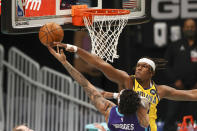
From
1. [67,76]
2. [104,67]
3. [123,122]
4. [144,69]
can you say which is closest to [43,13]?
[104,67]

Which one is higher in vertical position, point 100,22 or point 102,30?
point 100,22

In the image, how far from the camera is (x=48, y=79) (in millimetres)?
11586

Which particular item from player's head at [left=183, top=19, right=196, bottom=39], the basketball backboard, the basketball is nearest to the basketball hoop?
the basketball backboard

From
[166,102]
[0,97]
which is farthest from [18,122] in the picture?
[166,102]

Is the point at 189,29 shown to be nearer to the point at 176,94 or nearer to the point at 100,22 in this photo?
the point at 100,22

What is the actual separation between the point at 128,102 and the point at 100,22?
2017mm

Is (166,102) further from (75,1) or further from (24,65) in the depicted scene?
(75,1)

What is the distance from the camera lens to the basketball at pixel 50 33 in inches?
271

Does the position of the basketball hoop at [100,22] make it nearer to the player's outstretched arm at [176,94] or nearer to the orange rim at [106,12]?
the orange rim at [106,12]

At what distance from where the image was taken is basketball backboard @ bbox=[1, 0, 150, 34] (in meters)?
7.42

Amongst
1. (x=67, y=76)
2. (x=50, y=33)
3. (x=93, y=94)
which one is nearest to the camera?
(x=93, y=94)

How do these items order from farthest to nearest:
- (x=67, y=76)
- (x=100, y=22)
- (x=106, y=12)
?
(x=67, y=76)
(x=100, y=22)
(x=106, y=12)

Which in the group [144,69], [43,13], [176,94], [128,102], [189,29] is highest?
[43,13]

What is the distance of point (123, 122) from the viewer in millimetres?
6195
